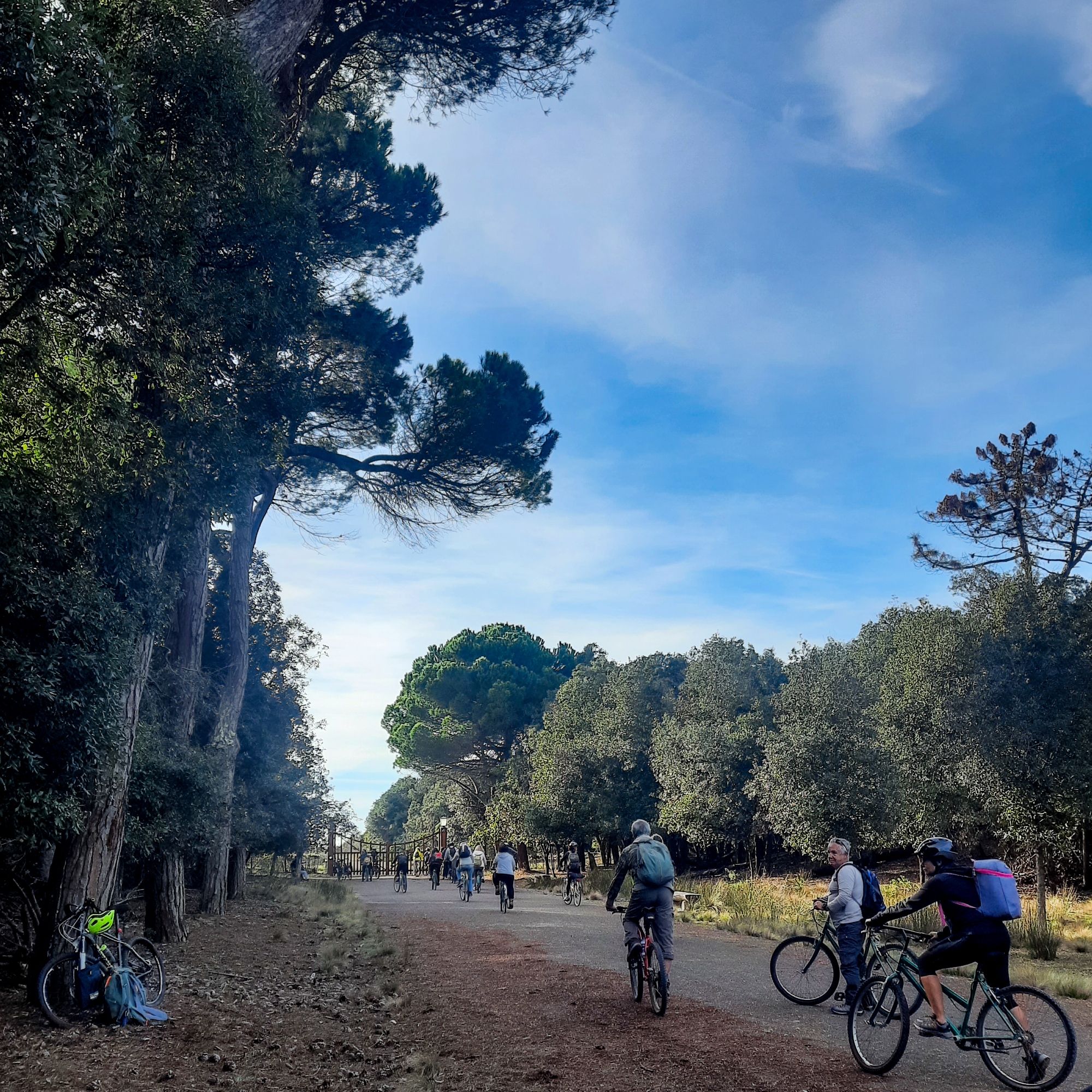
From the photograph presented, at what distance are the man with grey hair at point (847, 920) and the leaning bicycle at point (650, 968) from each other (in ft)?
4.99

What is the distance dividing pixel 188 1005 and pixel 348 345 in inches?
459

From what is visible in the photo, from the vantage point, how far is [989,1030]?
5.71 metres

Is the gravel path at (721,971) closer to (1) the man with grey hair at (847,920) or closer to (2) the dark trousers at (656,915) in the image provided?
(1) the man with grey hair at (847,920)

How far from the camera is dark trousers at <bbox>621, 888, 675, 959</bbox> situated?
26.5 feet

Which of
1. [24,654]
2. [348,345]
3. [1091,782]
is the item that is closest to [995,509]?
[1091,782]

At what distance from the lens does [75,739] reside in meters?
7.89

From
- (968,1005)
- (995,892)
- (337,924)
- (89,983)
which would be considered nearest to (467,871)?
(337,924)

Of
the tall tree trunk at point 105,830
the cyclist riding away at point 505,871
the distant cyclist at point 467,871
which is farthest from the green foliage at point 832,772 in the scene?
the tall tree trunk at point 105,830

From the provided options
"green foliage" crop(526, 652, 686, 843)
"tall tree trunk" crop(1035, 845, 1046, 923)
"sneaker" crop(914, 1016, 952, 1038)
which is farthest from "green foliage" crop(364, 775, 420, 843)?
"sneaker" crop(914, 1016, 952, 1038)

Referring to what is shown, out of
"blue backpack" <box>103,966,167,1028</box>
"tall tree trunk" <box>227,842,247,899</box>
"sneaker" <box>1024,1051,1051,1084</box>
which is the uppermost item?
"sneaker" <box>1024,1051,1051,1084</box>

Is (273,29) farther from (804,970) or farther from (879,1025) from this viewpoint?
(879,1025)

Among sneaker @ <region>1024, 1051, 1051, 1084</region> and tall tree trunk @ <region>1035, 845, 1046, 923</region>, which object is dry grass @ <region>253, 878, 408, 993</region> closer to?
sneaker @ <region>1024, 1051, 1051, 1084</region>

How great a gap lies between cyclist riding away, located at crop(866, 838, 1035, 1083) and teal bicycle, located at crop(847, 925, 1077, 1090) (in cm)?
9

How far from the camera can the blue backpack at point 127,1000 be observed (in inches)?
307
